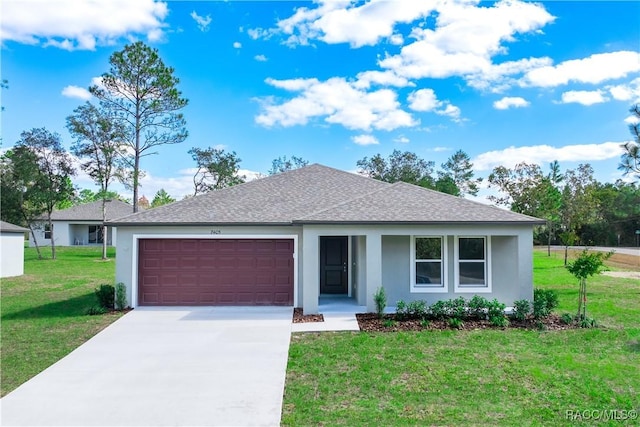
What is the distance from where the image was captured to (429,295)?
39.1ft

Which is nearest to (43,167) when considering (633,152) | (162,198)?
(162,198)

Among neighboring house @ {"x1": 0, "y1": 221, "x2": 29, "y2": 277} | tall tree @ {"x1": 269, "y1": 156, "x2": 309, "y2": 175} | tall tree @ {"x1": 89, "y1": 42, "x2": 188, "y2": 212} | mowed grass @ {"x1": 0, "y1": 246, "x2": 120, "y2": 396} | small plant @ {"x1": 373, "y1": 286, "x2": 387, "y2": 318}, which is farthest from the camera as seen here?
tall tree @ {"x1": 269, "y1": 156, "x2": 309, "y2": 175}

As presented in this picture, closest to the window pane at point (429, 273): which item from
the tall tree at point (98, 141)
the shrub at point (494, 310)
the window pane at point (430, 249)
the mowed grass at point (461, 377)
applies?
the window pane at point (430, 249)

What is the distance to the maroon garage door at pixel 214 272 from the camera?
12.3 meters

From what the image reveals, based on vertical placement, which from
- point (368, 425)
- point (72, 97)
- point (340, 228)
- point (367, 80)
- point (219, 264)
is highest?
point (72, 97)

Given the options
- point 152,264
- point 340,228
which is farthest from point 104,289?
point 340,228

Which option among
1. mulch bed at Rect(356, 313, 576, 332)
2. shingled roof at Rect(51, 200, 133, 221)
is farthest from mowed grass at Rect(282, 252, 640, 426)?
shingled roof at Rect(51, 200, 133, 221)

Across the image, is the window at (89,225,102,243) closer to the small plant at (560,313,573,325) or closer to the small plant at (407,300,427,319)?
the small plant at (407,300,427,319)

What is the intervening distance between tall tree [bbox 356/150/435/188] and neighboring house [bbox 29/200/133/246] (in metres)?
27.7

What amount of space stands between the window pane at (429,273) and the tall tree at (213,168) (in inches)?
1335

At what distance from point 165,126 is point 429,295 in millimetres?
23981

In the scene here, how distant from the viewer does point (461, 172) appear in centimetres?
5019

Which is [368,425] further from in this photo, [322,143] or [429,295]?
[322,143]

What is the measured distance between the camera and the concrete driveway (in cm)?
528
